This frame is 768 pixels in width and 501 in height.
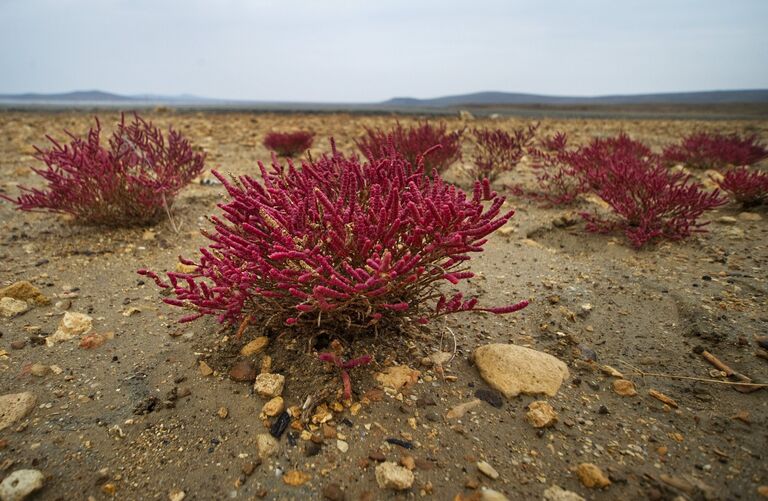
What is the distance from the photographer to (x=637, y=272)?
10.5ft

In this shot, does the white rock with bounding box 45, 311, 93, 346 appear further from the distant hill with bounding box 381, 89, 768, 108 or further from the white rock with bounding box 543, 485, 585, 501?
the distant hill with bounding box 381, 89, 768, 108

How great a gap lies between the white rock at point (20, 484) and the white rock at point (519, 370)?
1.79m

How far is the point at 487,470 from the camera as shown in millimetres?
1537

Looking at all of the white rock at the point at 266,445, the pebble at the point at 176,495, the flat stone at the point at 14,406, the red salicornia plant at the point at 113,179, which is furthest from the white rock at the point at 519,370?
the red salicornia plant at the point at 113,179

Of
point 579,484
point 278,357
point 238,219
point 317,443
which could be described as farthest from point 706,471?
point 238,219

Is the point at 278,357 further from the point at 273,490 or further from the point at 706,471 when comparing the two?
the point at 706,471

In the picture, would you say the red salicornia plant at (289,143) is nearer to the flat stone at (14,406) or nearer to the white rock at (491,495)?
the flat stone at (14,406)

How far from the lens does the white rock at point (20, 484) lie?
4.55ft

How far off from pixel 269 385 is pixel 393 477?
0.69 meters

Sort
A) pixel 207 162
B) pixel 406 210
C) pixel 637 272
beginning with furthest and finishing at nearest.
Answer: pixel 207 162
pixel 637 272
pixel 406 210

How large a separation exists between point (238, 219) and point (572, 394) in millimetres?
1704

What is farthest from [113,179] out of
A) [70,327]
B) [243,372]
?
[243,372]

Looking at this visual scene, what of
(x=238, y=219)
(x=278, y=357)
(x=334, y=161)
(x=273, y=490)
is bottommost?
(x=273, y=490)

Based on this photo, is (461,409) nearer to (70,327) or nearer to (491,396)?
(491,396)
